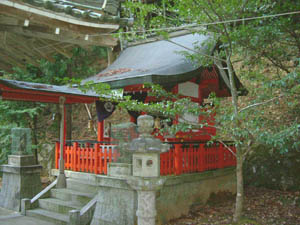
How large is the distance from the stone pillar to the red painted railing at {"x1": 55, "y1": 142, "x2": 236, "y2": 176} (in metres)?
1.26

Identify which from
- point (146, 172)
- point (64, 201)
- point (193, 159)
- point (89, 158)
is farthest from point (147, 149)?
point (64, 201)

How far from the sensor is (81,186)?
8.52 meters

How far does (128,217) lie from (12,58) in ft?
15.8

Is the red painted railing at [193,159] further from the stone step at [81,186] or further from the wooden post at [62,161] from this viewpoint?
the wooden post at [62,161]

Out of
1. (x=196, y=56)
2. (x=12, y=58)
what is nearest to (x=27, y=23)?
(x=12, y=58)

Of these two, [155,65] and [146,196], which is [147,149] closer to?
[146,196]

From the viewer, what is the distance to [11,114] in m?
11.8

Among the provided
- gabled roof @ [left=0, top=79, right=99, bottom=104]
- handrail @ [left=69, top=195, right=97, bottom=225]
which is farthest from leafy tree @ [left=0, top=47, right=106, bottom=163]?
handrail @ [left=69, top=195, right=97, bottom=225]

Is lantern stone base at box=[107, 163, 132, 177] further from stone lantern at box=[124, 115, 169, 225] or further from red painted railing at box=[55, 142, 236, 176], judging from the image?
stone lantern at box=[124, 115, 169, 225]

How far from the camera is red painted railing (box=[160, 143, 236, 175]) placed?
286 inches

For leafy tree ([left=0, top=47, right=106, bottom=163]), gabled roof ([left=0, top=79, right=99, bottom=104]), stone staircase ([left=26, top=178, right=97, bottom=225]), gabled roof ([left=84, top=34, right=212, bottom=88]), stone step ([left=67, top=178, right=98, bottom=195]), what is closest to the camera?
gabled roof ([left=0, top=79, right=99, bottom=104])

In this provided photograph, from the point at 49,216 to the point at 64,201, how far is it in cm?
70

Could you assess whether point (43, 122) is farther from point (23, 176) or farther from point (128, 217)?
point (128, 217)

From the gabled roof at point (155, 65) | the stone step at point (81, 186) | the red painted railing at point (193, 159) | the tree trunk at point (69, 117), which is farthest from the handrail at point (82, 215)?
the tree trunk at point (69, 117)
